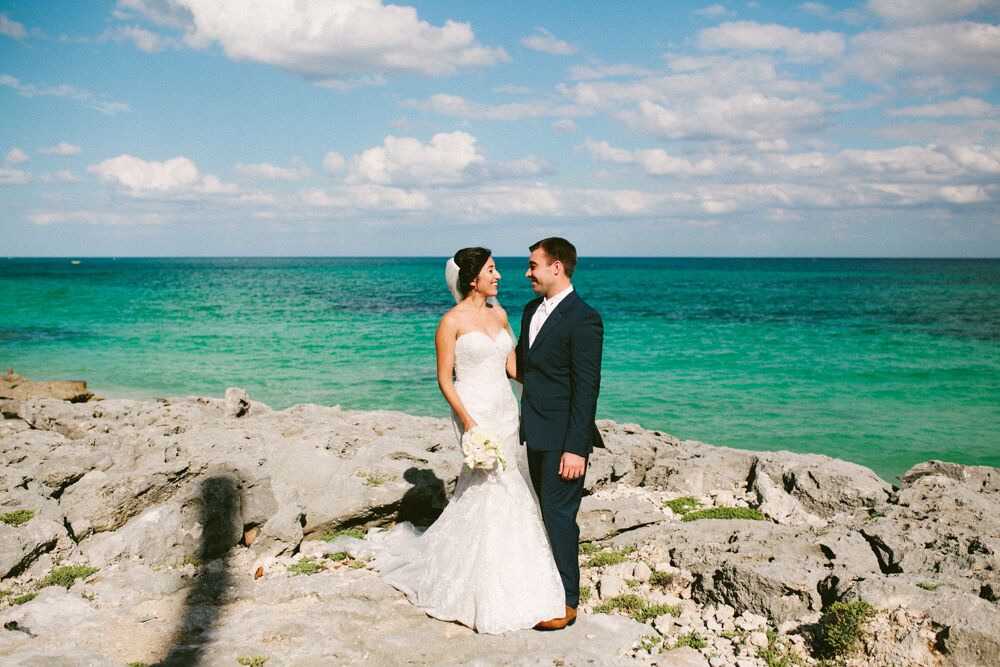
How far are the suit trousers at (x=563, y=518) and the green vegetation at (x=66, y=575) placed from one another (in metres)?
3.96

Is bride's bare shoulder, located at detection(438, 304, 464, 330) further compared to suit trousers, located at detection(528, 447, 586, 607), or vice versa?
bride's bare shoulder, located at detection(438, 304, 464, 330)

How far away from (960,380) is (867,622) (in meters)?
20.3

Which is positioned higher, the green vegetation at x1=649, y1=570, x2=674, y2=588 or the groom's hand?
the groom's hand

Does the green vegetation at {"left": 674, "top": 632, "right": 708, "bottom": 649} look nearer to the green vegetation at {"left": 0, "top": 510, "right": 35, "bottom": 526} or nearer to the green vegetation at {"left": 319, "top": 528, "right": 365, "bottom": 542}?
the green vegetation at {"left": 319, "top": 528, "right": 365, "bottom": 542}

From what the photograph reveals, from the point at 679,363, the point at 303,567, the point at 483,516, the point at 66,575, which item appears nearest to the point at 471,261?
the point at 483,516

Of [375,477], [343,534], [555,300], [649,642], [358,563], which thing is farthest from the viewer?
[375,477]

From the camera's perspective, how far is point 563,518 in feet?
17.7

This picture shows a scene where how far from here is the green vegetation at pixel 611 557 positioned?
21.0 feet

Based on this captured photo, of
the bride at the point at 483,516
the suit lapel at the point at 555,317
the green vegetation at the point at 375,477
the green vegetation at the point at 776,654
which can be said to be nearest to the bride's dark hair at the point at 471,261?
the bride at the point at 483,516

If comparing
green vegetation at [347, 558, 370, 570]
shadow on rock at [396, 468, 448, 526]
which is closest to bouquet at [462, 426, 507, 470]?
green vegetation at [347, 558, 370, 570]

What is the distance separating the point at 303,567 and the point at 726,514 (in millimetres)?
4577

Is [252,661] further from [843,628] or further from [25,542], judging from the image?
[843,628]

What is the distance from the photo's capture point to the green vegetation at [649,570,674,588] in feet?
19.6

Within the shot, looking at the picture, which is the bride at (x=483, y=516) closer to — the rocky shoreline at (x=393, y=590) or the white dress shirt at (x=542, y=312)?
the rocky shoreline at (x=393, y=590)
